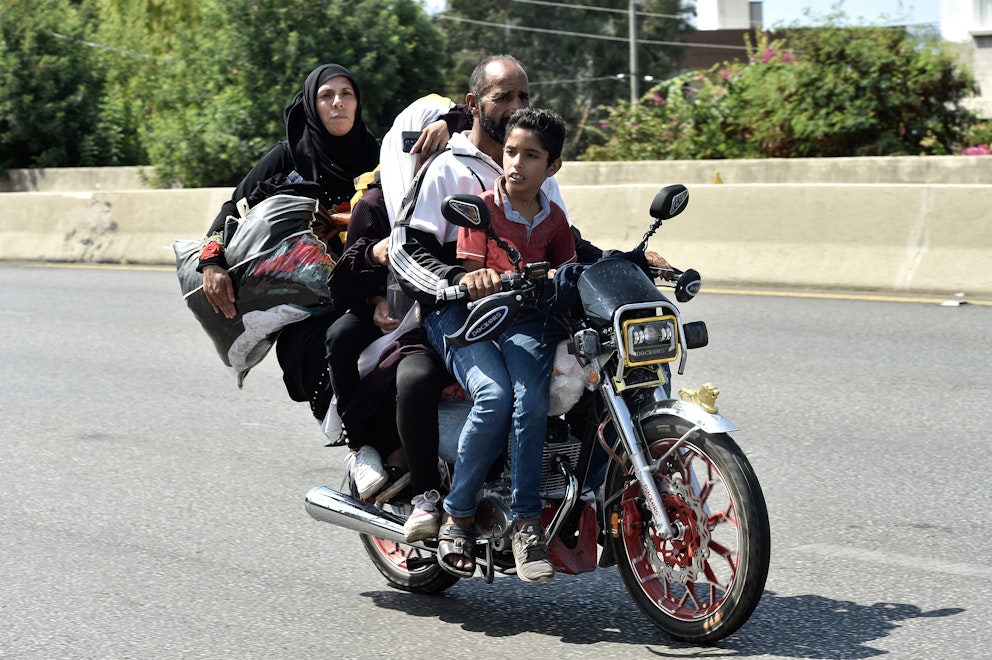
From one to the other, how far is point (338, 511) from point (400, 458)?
0.30 m

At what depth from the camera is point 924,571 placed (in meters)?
5.31

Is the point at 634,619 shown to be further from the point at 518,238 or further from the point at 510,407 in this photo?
the point at 518,238

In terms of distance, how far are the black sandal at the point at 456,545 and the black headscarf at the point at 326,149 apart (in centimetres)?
172

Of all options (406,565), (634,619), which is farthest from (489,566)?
(406,565)

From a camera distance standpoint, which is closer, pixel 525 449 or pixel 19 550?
pixel 525 449

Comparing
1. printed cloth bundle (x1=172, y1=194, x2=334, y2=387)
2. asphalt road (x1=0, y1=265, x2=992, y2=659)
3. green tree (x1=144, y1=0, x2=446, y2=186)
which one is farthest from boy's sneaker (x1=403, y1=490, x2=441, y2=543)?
green tree (x1=144, y1=0, x2=446, y2=186)

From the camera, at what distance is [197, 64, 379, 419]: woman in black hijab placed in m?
5.56

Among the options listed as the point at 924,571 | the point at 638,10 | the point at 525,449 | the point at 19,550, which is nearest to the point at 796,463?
the point at 924,571

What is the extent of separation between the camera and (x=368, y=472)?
515cm

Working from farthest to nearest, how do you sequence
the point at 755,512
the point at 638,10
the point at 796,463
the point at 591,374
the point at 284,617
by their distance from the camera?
1. the point at 638,10
2. the point at 796,463
3. the point at 284,617
4. the point at 591,374
5. the point at 755,512

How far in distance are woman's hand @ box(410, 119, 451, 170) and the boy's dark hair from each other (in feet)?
1.95

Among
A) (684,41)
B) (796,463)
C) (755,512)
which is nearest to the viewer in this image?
(755,512)

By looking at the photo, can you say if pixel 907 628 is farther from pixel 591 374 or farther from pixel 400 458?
pixel 400 458

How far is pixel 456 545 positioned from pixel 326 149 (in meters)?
1.98
